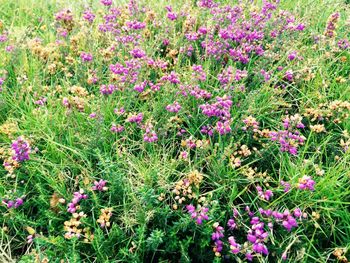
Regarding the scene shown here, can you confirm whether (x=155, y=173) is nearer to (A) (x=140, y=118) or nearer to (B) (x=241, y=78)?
(A) (x=140, y=118)

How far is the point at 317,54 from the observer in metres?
3.55

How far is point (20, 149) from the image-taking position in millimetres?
2441

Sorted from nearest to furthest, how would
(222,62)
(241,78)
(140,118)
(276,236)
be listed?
(276,236) → (140,118) → (241,78) → (222,62)

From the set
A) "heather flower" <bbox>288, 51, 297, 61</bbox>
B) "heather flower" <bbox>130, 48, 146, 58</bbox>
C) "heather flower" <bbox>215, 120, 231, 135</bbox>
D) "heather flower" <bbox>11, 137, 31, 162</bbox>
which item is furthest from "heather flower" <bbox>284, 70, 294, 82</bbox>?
"heather flower" <bbox>11, 137, 31, 162</bbox>

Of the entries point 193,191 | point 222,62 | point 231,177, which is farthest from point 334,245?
point 222,62

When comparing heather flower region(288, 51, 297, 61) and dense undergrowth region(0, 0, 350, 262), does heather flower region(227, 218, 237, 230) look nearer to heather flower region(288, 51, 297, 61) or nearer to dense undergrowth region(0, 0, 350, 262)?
dense undergrowth region(0, 0, 350, 262)

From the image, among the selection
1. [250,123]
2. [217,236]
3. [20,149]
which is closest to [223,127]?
[250,123]

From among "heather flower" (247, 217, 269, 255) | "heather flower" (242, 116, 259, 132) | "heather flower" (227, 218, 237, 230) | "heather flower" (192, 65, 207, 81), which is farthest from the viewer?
"heather flower" (192, 65, 207, 81)

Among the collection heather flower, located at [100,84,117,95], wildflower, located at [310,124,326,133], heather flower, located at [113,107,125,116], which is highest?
wildflower, located at [310,124,326,133]

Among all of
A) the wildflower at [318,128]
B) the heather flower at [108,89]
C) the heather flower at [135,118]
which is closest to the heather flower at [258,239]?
the wildflower at [318,128]

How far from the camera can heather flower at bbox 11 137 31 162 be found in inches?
95.4

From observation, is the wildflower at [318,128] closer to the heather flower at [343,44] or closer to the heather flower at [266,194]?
the heather flower at [266,194]

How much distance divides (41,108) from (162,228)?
1.28 m

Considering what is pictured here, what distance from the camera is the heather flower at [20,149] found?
2424 mm
